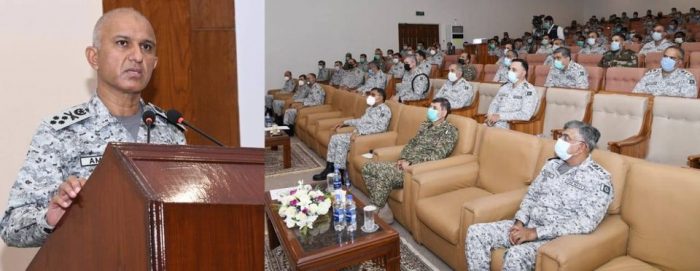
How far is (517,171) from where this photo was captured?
256 cm

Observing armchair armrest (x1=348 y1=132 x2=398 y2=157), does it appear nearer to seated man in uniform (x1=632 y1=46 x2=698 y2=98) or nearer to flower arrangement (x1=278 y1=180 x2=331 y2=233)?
flower arrangement (x1=278 y1=180 x2=331 y2=233)

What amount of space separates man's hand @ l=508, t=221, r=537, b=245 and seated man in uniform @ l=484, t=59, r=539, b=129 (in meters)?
2.16

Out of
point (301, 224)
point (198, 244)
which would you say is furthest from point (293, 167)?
point (198, 244)

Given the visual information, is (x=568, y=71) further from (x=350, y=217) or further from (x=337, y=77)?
(x=337, y=77)

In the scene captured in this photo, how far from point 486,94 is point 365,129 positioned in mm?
1496

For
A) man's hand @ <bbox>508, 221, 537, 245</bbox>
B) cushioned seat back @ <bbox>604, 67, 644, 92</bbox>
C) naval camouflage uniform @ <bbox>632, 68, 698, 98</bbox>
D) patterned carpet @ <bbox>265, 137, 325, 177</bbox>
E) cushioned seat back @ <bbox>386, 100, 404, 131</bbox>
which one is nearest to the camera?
man's hand @ <bbox>508, 221, 537, 245</bbox>

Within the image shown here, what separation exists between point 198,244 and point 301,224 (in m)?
1.90

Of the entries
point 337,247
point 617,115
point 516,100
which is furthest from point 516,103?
point 337,247

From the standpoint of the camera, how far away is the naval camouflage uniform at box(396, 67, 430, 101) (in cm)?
597

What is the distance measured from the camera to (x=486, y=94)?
188 inches

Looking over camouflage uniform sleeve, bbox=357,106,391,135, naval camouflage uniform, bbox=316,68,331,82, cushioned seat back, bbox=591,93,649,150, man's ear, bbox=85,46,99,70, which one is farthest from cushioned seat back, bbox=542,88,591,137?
naval camouflage uniform, bbox=316,68,331,82

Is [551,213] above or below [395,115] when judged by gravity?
below

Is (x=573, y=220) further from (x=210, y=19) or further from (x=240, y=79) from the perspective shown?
(x=210, y=19)

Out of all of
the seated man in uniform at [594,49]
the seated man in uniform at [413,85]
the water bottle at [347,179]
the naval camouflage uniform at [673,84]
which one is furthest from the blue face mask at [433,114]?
the seated man in uniform at [594,49]
